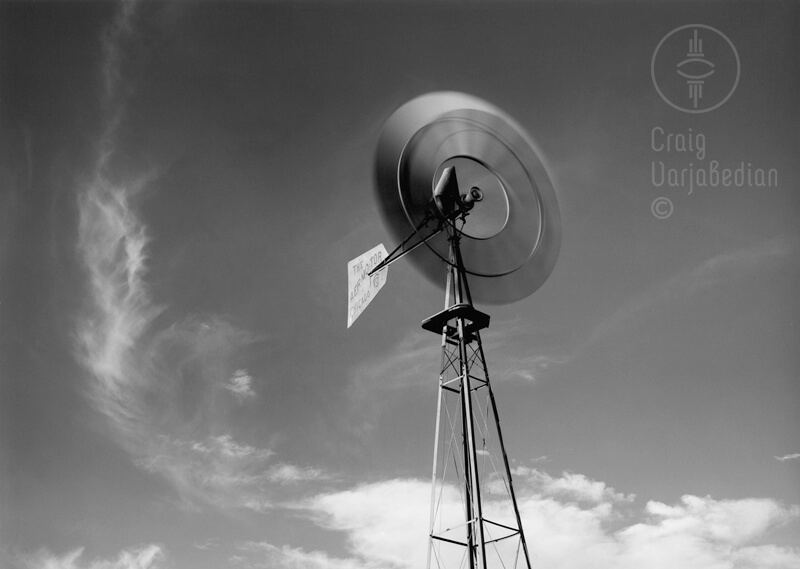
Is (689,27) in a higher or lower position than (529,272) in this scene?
higher

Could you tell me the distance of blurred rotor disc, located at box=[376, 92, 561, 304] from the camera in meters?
16.6

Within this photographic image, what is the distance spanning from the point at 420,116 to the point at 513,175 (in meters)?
2.93

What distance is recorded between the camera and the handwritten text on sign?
1677cm

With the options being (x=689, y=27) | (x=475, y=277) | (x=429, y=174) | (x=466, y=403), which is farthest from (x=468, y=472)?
(x=689, y=27)

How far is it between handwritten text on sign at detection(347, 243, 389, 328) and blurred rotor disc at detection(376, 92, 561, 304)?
2.26ft

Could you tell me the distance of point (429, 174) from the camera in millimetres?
17188

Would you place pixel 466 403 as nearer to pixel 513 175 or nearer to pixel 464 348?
pixel 464 348

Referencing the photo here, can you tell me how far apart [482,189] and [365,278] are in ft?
11.4

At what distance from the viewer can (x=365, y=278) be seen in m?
17.0

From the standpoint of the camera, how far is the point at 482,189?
17531mm

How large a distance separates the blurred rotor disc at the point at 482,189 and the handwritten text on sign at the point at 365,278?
69 cm

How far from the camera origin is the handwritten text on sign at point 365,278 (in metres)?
16.8

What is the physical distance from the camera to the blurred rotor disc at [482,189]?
653 inches

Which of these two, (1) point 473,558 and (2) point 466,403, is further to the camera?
(2) point 466,403
